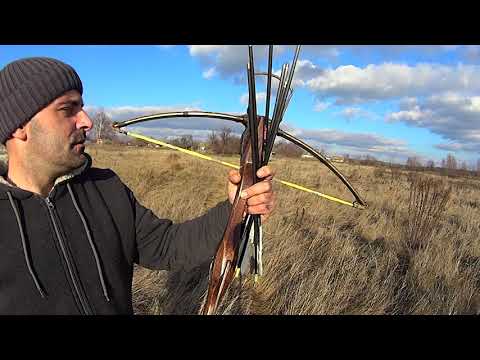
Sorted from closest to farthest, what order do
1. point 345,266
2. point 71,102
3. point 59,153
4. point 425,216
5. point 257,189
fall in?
point 257,189
point 59,153
point 71,102
point 345,266
point 425,216

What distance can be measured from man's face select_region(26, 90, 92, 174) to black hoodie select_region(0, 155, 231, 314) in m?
0.10

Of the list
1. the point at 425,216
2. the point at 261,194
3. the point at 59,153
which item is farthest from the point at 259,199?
the point at 425,216

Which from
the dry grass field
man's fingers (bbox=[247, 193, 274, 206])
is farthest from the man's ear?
the dry grass field

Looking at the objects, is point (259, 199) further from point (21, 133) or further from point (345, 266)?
point (345, 266)

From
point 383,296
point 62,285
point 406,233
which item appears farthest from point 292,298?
point 406,233

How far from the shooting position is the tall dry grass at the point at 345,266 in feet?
12.0

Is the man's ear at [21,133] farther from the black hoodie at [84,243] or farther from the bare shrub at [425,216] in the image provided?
the bare shrub at [425,216]

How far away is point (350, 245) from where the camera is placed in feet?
18.2

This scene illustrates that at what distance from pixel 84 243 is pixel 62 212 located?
0.17m

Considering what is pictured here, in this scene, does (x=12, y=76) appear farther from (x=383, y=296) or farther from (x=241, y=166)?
(x=383, y=296)

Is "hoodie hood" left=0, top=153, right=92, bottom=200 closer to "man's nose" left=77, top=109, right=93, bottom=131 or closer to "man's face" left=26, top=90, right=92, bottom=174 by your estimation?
"man's face" left=26, top=90, right=92, bottom=174

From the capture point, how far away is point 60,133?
1.75m

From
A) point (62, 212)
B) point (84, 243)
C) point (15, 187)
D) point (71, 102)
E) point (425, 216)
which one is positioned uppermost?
Answer: point (71, 102)

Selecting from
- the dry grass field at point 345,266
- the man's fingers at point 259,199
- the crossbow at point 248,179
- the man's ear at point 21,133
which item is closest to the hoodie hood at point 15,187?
the man's ear at point 21,133
